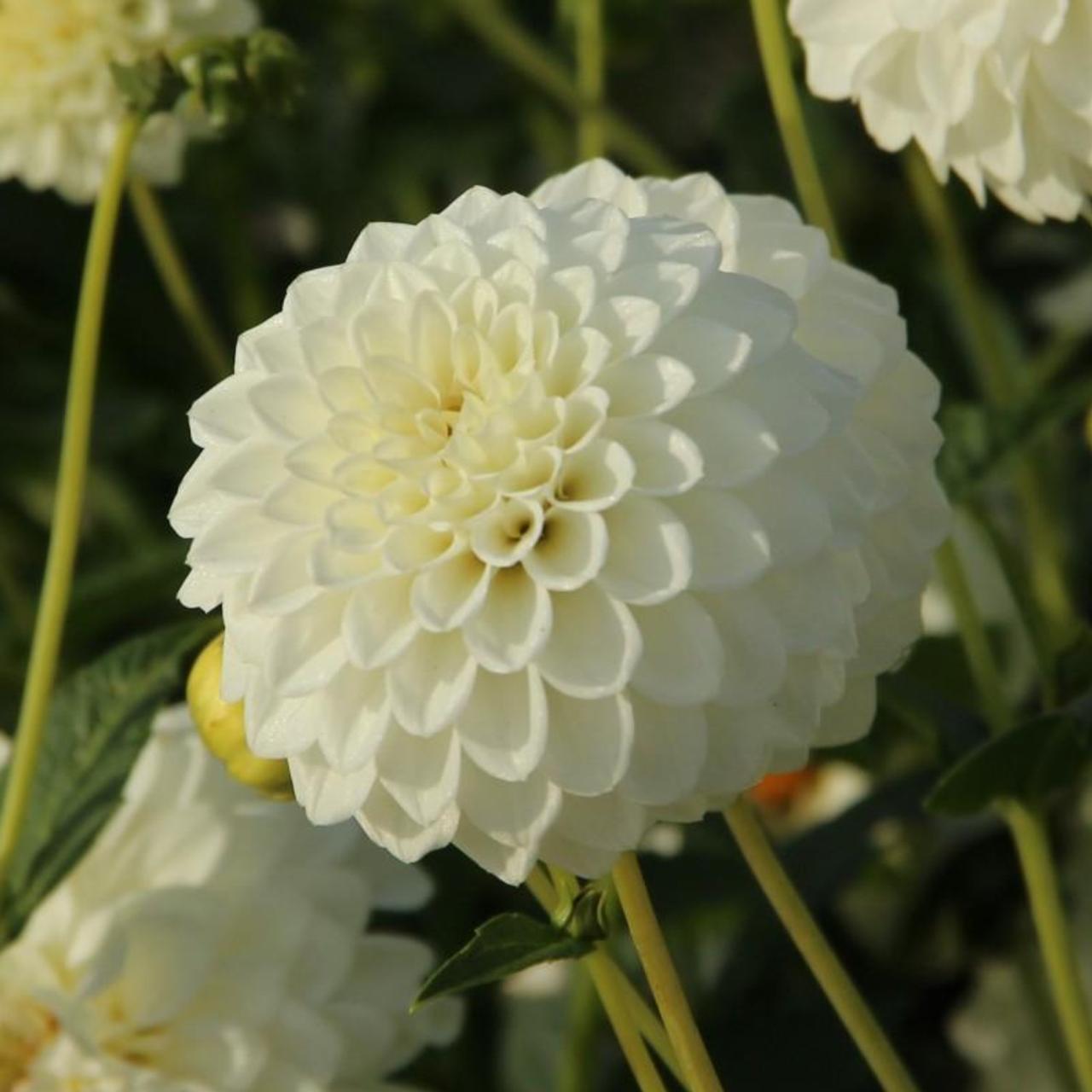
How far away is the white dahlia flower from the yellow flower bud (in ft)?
0.30

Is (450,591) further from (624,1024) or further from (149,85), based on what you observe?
(149,85)

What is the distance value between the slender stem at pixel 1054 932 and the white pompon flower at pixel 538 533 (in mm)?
159

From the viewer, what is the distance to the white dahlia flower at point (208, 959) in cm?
64

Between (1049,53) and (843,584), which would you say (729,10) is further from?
(843,584)

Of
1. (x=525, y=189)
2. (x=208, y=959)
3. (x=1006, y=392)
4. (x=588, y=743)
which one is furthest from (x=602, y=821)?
(x=525, y=189)

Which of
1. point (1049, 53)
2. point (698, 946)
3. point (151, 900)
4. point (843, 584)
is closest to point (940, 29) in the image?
point (1049, 53)

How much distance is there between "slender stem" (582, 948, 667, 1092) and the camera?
0.52m

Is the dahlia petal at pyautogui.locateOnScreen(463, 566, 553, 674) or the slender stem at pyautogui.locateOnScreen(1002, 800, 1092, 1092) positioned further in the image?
the slender stem at pyautogui.locateOnScreen(1002, 800, 1092, 1092)

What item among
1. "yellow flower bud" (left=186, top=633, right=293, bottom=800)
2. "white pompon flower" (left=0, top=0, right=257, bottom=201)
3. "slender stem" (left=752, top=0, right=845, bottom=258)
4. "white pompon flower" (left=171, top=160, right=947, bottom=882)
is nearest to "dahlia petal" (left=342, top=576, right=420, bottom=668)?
"white pompon flower" (left=171, top=160, right=947, bottom=882)

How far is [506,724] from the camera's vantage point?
1.53 feet

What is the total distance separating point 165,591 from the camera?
83cm

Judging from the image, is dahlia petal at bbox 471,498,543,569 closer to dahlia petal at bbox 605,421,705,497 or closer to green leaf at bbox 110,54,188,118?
dahlia petal at bbox 605,421,705,497

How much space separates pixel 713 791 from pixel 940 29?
0.83 ft

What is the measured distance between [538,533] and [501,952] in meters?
0.11
